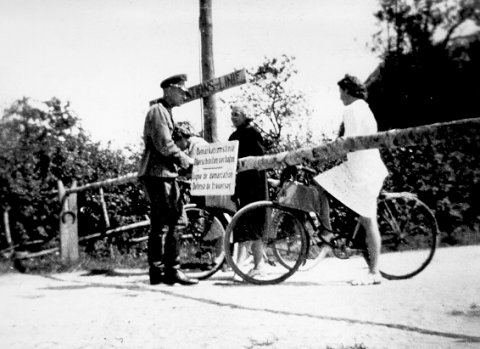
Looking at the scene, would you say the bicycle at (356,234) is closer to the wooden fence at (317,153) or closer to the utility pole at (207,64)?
the wooden fence at (317,153)

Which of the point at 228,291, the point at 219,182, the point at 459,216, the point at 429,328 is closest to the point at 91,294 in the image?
the point at 228,291

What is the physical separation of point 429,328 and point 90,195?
541 cm

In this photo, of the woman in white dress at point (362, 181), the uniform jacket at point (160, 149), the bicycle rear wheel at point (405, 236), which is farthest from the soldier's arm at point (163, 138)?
the bicycle rear wheel at point (405, 236)

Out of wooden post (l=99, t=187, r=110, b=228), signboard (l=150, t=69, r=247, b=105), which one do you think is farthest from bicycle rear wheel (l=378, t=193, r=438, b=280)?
wooden post (l=99, t=187, r=110, b=228)

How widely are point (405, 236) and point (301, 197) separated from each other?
2.84 feet

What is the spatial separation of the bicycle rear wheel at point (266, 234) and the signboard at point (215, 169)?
0.27 meters

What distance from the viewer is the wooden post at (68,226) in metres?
6.13

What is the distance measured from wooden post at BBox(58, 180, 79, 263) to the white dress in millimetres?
3681

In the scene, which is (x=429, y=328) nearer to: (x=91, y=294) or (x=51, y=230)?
(x=91, y=294)

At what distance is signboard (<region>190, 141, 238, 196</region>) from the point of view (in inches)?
166

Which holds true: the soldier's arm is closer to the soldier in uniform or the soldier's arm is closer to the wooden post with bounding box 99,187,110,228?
the soldier in uniform

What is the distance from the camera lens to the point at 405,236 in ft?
12.8

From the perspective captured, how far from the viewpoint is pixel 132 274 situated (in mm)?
5156

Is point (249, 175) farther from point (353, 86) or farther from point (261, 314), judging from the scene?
point (261, 314)
